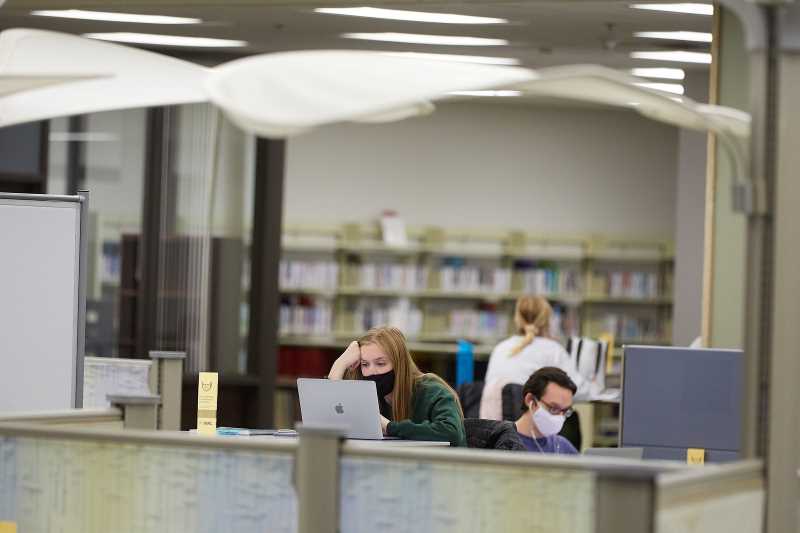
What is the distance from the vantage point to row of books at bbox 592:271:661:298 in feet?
44.2

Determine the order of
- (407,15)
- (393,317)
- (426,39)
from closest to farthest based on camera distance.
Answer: (407,15), (426,39), (393,317)

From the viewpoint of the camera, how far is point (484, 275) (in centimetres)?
1338

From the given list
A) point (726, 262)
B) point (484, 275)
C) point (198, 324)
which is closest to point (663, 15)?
point (726, 262)

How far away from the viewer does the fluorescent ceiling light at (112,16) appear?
9.17 meters

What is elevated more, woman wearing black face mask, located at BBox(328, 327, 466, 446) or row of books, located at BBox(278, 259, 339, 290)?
row of books, located at BBox(278, 259, 339, 290)

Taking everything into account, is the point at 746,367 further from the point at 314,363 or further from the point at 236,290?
the point at 314,363

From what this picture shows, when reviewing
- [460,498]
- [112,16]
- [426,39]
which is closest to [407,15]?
[426,39]

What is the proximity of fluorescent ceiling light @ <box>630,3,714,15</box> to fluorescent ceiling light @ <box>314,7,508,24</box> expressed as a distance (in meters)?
1.03

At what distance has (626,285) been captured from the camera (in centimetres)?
1349

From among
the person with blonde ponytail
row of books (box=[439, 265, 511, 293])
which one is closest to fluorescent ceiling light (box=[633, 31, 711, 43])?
the person with blonde ponytail

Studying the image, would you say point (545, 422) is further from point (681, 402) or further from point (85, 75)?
point (85, 75)

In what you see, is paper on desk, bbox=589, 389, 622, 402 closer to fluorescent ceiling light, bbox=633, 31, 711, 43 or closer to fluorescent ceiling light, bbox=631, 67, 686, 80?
fluorescent ceiling light, bbox=633, 31, 711, 43

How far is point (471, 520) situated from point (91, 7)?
20.6 feet

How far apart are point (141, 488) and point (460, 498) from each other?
945 millimetres
